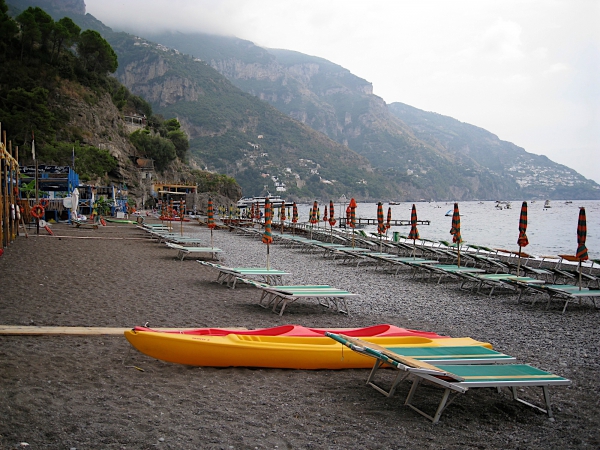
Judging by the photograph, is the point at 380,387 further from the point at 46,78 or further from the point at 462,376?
the point at 46,78

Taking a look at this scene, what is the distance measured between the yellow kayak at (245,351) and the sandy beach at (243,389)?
0.38 ft

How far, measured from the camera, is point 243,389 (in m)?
4.54

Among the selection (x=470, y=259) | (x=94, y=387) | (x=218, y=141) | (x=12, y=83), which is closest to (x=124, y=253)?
(x=470, y=259)

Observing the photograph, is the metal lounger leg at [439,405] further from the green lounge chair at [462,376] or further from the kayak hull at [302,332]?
the kayak hull at [302,332]

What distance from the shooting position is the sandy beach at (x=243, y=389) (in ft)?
11.7

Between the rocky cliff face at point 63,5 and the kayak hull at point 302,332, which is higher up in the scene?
the rocky cliff face at point 63,5

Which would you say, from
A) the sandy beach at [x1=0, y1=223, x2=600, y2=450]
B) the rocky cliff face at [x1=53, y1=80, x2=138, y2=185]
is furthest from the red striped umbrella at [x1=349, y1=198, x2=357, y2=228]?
the rocky cliff face at [x1=53, y1=80, x2=138, y2=185]

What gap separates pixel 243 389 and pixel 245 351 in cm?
56

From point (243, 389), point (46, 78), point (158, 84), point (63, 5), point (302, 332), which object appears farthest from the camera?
point (63, 5)

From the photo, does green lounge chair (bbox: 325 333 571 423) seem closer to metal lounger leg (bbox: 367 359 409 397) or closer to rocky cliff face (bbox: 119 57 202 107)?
metal lounger leg (bbox: 367 359 409 397)

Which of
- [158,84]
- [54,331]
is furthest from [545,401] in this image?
[158,84]

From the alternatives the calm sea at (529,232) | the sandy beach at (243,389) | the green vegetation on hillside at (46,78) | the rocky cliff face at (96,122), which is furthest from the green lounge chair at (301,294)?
the rocky cliff face at (96,122)

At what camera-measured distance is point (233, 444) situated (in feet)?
11.2

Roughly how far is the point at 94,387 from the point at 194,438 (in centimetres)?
139
